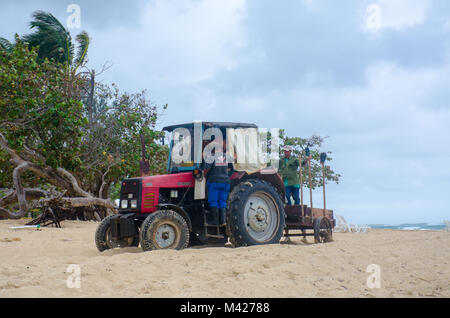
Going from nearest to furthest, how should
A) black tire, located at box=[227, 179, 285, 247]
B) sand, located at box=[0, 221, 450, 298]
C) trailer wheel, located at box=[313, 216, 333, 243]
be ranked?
sand, located at box=[0, 221, 450, 298], black tire, located at box=[227, 179, 285, 247], trailer wheel, located at box=[313, 216, 333, 243]

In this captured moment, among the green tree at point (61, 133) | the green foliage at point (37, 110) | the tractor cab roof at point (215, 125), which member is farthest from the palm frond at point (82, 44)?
the tractor cab roof at point (215, 125)

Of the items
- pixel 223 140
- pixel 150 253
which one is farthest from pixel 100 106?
pixel 150 253

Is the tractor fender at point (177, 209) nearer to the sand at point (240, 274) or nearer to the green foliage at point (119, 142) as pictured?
the sand at point (240, 274)

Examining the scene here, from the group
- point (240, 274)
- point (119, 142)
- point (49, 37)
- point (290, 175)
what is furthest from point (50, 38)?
point (240, 274)

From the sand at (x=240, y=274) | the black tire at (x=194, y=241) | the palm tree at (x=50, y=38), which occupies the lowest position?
the sand at (x=240, y=274)

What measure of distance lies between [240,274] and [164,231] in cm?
211

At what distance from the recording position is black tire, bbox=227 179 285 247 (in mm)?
7285

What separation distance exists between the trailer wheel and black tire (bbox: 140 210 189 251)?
345 cm

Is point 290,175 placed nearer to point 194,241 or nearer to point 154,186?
point 194,241

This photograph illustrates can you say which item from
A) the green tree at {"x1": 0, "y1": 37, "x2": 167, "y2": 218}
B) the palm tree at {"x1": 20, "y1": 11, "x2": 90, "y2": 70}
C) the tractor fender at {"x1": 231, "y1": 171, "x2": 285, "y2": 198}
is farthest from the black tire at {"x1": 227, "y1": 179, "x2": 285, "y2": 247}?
the palm tree at {"x1": 20, "y1": 11, "x2": 90, "y2": 70}

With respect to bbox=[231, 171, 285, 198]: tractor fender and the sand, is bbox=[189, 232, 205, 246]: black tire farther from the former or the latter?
bbox=[231, 171, 285, 198]: tractor fender

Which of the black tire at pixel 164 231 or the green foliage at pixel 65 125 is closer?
the black tire at pixel 164 231

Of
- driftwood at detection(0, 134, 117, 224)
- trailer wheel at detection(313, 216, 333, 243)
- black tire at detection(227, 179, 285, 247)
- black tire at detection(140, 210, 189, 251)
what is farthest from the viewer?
driftwood at detection(0, 134, 117, 224)

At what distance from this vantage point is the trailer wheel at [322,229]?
29.7 ft
